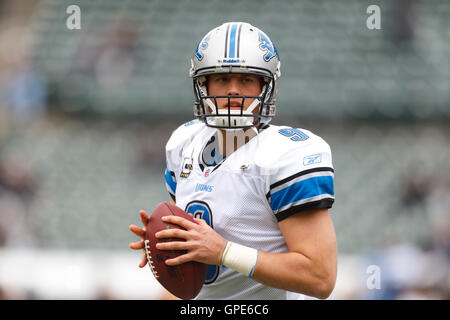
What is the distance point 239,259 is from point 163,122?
4068 mm

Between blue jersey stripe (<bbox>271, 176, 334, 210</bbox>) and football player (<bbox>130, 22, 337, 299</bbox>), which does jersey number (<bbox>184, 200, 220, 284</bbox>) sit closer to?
football player (<bbox>130, 22, 337, 299</bbox>)

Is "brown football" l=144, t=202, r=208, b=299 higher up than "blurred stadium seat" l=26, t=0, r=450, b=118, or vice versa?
"blurred stadium seat" l=26, t=0, r=450, b=118

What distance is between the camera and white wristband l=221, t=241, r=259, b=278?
1737 millimetres

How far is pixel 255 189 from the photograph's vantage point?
1.82 m

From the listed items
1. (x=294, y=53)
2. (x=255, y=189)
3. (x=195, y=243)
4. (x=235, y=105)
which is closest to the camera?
(x=195, y=243)

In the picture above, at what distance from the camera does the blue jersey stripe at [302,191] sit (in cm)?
173

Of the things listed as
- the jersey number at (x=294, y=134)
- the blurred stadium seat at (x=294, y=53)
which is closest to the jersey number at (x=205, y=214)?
the jersey number at (x=294, y=134)

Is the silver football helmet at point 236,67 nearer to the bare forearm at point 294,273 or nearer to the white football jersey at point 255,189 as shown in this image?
the white football jersey at point 255,189

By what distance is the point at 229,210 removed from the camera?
1.85 metres

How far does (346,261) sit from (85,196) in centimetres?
244

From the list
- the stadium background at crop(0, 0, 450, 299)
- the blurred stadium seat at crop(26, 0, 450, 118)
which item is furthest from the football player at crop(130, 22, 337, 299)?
the blurred stadium seat at crop(26, 0, 450, 118)

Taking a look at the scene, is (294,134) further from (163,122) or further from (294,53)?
(294,53)

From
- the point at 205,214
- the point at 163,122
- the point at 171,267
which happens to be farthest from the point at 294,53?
the point at 171,267
